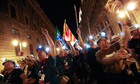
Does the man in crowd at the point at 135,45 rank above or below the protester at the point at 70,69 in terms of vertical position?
above

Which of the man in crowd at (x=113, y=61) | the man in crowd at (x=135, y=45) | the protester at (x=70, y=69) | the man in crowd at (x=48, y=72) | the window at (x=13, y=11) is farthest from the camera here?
the window at (x=13, y=11)

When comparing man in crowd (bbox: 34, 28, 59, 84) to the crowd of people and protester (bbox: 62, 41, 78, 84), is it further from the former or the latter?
protester (bbox: 62, 41, 78, 84)

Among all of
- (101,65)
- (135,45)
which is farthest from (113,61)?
(135,45)

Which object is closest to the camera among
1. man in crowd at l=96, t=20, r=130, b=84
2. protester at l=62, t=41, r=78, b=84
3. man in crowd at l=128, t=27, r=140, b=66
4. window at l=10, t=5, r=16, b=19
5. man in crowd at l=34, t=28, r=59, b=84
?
man in crowd at l=96, t=20, r=130, b=84

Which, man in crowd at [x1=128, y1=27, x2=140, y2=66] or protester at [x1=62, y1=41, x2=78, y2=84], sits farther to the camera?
protester at [x1=62, y1=41, x2=78, y2=84]

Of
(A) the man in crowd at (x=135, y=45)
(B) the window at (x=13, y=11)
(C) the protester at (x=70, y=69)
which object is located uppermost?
(B) the window at (x=13, y=11)

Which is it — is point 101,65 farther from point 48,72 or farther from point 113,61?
point 48,72

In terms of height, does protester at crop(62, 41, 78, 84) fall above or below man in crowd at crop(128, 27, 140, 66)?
below

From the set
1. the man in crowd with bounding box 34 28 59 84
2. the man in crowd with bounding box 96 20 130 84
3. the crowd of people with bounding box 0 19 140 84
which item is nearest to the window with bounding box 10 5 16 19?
the crowd of people with bounding box 0 19 140 84

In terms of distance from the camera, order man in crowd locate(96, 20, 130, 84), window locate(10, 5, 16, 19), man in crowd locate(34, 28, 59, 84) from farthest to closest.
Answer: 1. window locate(10, 5, 16, 19)
2. man in crowd locate(34, 28, 59, 84)
3. man in crowd locate(96, 20, 130, 84)

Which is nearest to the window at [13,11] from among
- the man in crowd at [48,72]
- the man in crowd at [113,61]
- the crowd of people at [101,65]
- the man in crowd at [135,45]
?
the crowd of people at [101,65]

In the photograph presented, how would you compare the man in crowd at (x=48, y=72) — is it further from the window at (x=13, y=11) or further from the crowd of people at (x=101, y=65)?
the window at (x=13, y=11)

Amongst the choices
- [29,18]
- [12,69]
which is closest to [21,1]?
[29,18]

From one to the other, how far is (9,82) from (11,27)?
1251 centimetres
